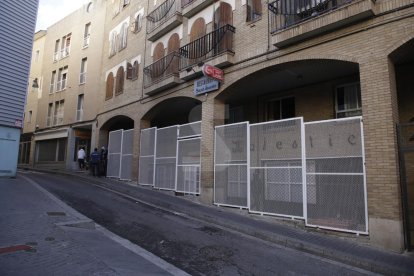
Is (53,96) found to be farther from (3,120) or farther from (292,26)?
(292,26)

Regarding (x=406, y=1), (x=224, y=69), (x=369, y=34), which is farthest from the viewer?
(x=224, y=69)

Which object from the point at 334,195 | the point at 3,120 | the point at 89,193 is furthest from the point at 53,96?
the point at 334,195

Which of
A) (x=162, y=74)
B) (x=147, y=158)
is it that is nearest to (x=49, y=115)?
(x=147, y=158)

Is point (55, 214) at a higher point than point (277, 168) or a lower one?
lower

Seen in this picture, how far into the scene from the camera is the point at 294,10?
9.98 metres

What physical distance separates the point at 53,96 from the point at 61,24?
6.44m

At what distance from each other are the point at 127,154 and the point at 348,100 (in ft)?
36.5

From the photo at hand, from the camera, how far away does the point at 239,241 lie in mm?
7609

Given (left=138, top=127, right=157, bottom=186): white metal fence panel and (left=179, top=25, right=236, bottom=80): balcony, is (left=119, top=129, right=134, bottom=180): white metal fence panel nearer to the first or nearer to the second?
(left=138, top=127, right=157, bottom=186): white metal fence panel

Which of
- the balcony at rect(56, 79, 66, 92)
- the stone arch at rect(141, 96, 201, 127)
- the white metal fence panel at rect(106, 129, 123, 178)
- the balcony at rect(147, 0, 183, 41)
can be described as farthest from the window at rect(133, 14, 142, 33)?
the balcony at rect(56, 79, 66, 92)

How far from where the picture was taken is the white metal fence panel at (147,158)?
15500mm

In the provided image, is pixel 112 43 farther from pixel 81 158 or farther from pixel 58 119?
pixel 58 119

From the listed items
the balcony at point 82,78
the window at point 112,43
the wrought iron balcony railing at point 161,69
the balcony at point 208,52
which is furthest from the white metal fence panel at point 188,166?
the balcony at point 82,78

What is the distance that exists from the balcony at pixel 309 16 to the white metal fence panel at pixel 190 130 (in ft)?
14.8
